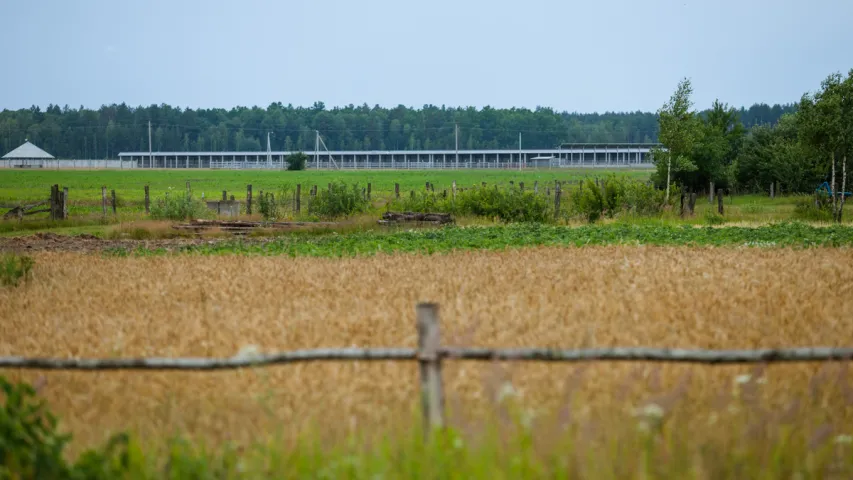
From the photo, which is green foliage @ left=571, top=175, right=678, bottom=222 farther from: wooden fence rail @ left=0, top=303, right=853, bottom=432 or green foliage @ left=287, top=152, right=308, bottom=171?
green foliage @ left=287, top=152, right=308, bottom=171

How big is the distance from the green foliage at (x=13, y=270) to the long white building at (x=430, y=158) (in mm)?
131879

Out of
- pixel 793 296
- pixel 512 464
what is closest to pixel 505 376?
pixel 512 464

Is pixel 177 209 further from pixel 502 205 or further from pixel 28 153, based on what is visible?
pixel 28 153

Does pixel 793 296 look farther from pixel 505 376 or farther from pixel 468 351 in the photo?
pixel 468 351

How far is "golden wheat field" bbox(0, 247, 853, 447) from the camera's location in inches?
269

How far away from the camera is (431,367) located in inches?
223

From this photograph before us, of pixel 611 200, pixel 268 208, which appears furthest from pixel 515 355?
pixel 611 200

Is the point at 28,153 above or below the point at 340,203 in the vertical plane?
above

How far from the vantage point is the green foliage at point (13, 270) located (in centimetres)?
1628

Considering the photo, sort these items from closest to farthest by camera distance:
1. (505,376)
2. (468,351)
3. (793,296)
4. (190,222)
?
(468,351)
(505,376)
(793,296)
(190,222)

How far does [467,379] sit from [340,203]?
30.9 m

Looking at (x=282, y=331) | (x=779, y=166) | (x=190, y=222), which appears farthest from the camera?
(x=779, y=166)

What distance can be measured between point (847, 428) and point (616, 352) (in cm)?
185

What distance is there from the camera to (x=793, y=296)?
458 inches
